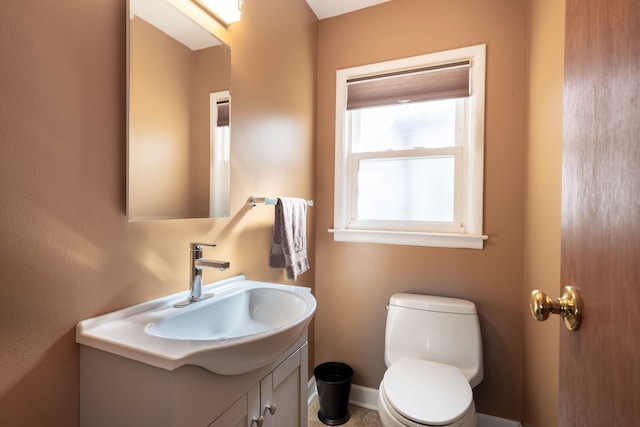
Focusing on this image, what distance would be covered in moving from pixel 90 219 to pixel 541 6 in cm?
→ 195

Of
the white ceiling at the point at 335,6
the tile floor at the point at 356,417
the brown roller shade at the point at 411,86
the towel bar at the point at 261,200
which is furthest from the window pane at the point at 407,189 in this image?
the tile floor at the point at 356,417

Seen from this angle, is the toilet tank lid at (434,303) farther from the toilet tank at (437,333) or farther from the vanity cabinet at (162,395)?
the vanity cabinet at (162,395)

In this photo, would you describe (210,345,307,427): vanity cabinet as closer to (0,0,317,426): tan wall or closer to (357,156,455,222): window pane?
(0,0,317,426): tan wall

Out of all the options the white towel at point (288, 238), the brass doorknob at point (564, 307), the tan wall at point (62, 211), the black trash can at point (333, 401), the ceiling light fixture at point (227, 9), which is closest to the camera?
the brass doorknob at point (564, 307)

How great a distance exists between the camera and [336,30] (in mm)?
2029

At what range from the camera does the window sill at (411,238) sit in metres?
1.69

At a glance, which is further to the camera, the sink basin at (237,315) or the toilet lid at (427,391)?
the toilet lid at (427,391)

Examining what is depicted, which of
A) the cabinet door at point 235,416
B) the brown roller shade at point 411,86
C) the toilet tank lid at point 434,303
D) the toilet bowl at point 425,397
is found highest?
the brown roller shade at point 411,86

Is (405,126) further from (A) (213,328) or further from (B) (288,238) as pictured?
(A) (213,328)

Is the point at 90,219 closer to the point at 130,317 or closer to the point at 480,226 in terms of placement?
the point at 130,317

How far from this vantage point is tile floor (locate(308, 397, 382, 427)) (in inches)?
68.3

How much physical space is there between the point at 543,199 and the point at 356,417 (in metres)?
1.58

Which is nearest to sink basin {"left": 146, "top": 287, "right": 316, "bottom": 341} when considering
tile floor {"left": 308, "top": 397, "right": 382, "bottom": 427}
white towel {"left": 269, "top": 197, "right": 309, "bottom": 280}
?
white towel {"left": 269, "top": 197, "right": 309, "bottom": 280}

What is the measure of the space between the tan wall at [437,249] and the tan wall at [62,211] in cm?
116
